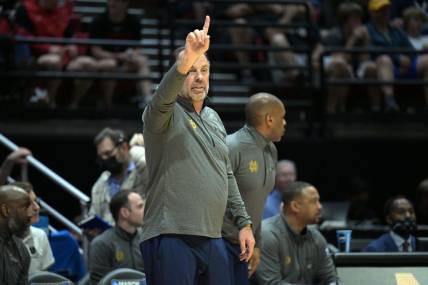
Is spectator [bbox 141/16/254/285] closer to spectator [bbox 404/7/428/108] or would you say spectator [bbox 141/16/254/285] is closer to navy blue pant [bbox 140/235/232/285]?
navy blue pant [bbox 140/235/232/285]

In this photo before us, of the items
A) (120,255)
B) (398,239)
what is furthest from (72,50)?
(398,239)

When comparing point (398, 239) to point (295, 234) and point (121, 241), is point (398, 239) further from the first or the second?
point (121, 241)

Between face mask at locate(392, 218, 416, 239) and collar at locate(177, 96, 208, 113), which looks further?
face mask at locate(392, 218, 416, 239)

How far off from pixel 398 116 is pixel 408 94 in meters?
0.69

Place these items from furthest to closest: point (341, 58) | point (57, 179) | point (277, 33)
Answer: point (277, 33), point (341, 58), point (57, 179)

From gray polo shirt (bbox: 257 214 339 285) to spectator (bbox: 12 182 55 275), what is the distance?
1611 mm

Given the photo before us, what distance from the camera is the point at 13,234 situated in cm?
668

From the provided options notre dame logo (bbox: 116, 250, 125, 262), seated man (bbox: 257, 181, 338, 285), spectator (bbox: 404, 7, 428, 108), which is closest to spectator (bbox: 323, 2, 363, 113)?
spectator (bbox: 404, 7, 428, 108)

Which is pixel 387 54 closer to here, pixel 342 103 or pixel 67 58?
pixel 342 103

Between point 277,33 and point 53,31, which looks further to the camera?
point 277,33

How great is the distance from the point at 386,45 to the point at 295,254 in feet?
16.3

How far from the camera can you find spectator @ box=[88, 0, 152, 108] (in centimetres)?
1060

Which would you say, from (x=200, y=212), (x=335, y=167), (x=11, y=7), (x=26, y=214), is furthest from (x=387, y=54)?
(x=200, y=212)

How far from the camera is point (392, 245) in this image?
7.56m
